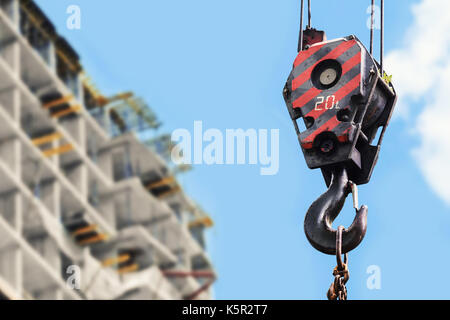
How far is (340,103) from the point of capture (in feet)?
34.2

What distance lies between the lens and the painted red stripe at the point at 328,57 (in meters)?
10.5

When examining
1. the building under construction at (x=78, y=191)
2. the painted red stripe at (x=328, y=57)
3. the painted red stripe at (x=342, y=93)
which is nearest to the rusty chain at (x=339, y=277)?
the painted red stripe at (x=342, y=93)

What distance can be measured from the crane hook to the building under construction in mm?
46654

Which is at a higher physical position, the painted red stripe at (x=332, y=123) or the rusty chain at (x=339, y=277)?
the painted red stripe at (x=332, y=123)

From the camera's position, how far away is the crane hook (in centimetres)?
970

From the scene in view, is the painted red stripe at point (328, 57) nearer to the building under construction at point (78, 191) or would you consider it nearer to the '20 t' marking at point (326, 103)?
the '20 t' marking at point (326, 103)

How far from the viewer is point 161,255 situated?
250ft

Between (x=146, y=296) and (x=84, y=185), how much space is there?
7470 millimetres

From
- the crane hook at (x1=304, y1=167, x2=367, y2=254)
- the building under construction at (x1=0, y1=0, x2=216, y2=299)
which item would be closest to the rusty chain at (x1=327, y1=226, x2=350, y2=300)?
the crane hook at (x1=304, y1=167, x2=367, y2=254)

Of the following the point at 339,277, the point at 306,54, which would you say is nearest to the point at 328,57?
the point at 306,54

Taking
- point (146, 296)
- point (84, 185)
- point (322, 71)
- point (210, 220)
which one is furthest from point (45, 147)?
point (322, 71)

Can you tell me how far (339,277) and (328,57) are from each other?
6.96ft
